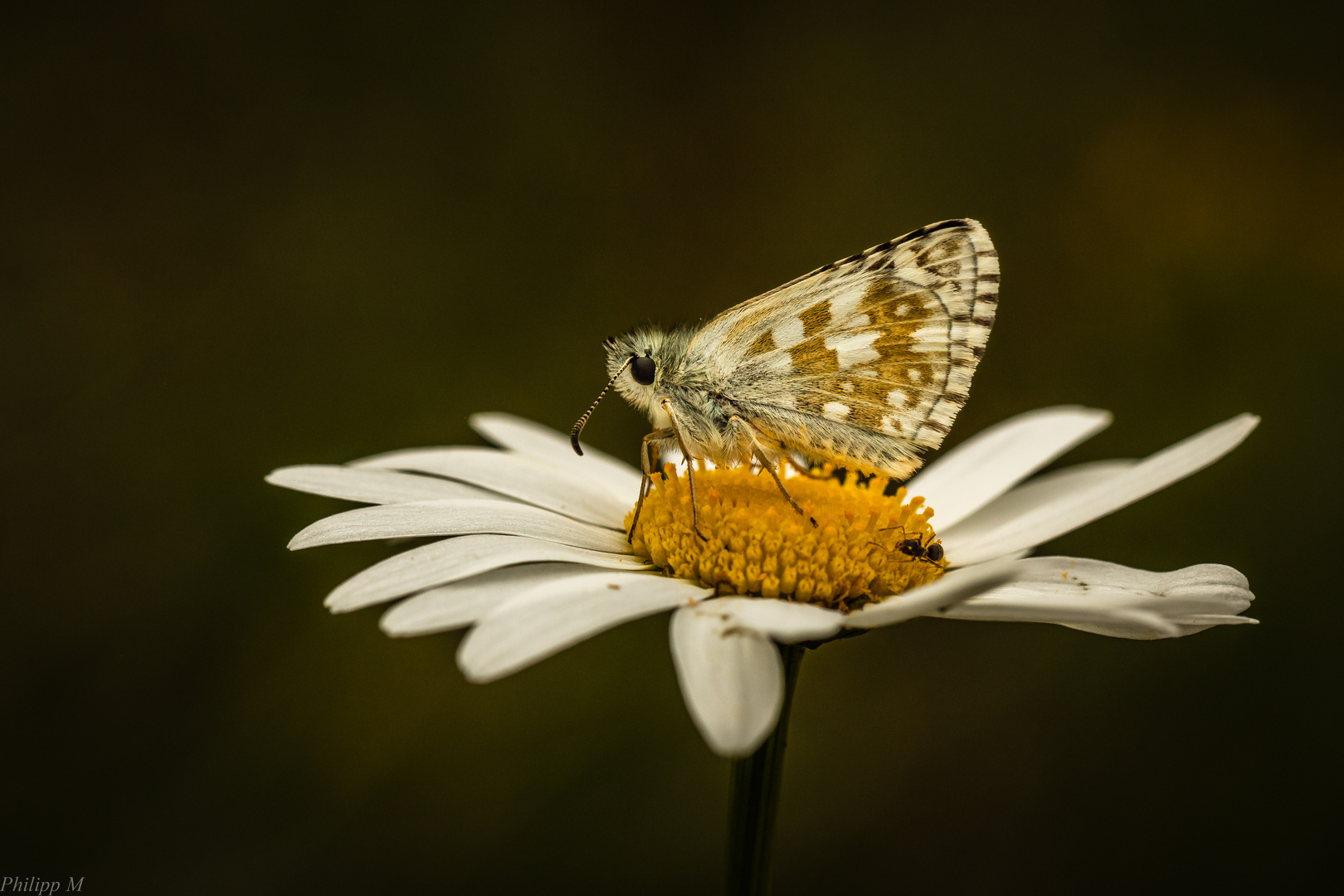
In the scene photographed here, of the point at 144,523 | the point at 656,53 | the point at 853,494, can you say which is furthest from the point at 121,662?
the point at 656,53

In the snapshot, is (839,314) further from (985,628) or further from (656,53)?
(656,53)

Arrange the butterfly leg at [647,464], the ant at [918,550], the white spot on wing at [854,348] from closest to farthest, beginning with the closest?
the ant at [918,550]
the butterfly leg at [647,464]
the white spot on wing at [854,348]

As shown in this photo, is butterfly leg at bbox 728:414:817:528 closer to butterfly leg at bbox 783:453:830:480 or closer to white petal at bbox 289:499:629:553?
butterfly leg at bbox 783:453:830:480

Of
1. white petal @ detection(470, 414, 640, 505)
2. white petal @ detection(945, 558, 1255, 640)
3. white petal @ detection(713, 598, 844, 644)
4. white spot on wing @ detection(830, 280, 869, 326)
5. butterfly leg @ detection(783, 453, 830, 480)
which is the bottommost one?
white petal @ detection(713, 598, 844, 644)

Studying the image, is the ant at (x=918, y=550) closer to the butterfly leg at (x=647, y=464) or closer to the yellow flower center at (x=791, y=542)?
the yellow flower center at (x=791, y=542)

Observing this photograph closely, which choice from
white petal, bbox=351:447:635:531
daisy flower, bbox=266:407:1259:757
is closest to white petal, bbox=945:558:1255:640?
daisy flower, bbox=266:407:1259:757

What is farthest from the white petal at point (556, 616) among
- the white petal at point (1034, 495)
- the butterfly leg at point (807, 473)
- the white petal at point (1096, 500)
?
the white petal at point (1034, 495)
